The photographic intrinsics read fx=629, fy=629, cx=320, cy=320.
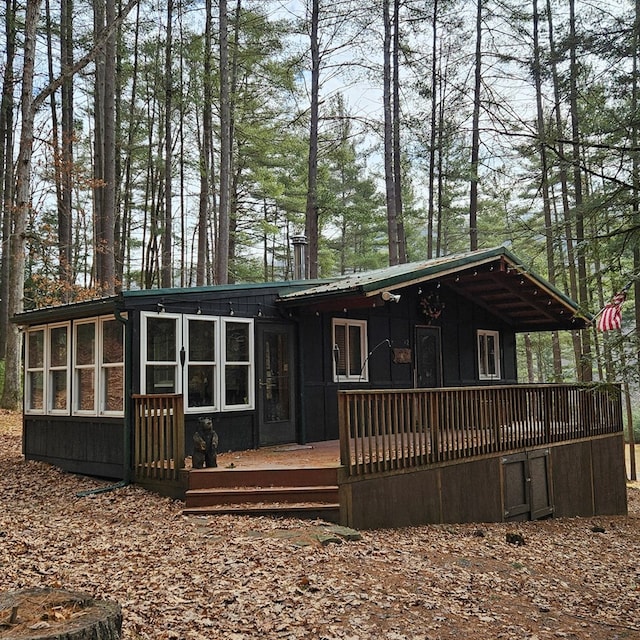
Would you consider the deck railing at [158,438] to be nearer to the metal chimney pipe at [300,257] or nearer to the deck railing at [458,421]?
the deck railing at [458,421]

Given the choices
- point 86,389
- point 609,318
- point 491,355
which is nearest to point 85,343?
point 86,389

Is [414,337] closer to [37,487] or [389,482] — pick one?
[389,482]

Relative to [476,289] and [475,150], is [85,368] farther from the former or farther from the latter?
[475,150]

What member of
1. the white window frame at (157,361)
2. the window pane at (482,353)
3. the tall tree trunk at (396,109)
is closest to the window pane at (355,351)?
the white window frame at (157,361)

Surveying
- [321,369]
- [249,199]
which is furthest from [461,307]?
[249,199]

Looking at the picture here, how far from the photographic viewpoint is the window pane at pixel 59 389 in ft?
30.5

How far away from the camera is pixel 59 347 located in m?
9.35

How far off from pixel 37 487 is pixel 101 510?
1.97 meters

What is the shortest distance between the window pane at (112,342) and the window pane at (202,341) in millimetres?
909

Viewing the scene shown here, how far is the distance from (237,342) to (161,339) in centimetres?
127

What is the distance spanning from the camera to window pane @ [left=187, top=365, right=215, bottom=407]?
853cm

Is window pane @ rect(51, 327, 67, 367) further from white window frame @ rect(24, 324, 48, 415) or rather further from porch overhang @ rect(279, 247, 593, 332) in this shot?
porch overhang @ rect(279, 247, 593, 332)

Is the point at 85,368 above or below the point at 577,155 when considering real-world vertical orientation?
below

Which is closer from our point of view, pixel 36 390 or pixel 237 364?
pixel 237 364
